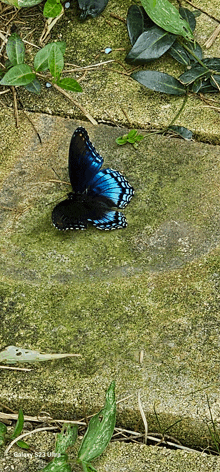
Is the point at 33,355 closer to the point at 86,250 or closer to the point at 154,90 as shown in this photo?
the point at 86,250

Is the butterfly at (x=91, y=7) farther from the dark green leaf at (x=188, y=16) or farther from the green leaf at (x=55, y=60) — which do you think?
the green leaf at (x=55, y=60)

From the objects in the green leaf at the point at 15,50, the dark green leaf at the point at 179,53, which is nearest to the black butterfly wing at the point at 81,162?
the green leaf at the point at 15,50

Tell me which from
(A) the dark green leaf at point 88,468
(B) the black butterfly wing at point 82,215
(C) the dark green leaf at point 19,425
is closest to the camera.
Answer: (A) the dark green leaf at point 88,468

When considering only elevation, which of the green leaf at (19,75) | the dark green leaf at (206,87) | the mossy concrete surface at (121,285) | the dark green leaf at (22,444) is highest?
the green leaf at (19,75)

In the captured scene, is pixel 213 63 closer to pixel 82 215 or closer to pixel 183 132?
pixel 183 132

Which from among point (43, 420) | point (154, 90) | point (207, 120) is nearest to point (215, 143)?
point (207, 120)

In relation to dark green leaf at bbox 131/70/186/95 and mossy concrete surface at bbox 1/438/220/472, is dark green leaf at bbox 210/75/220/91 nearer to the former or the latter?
dark green leaf at bbox 131/70/186/95
